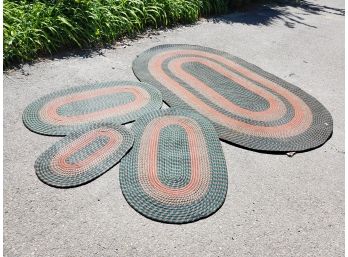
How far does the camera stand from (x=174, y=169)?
9.66 ft

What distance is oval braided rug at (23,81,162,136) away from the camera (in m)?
3.39

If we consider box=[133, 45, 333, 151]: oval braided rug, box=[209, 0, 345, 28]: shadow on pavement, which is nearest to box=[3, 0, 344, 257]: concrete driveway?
box=[133, 45, 333, 151]: oval braided rug

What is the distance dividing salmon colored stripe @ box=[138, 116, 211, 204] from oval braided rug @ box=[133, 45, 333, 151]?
334mm

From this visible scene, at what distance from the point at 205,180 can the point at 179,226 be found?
22.0 inches

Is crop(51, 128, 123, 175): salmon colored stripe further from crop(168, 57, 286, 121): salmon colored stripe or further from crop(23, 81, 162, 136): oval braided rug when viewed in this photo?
crop(168, 57, 286, 121): salmon colored stripe

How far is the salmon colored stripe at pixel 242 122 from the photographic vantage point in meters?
3.62

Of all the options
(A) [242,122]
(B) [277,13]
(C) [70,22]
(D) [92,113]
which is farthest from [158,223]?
(B) [277,13]

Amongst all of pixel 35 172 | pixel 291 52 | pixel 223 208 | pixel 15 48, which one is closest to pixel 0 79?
pixel 15 48

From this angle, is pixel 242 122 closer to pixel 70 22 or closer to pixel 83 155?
pixel 83 155

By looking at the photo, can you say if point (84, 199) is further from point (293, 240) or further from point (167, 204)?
point (293, 240)

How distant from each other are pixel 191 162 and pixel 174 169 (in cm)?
20

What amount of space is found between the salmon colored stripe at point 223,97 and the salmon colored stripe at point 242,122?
158 mm

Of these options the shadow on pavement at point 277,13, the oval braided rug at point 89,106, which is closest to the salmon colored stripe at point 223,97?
the oval braided rug at point 89,106

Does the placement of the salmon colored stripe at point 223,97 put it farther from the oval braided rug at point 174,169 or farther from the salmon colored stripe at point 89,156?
the salmon colored stripe at point 89,156
